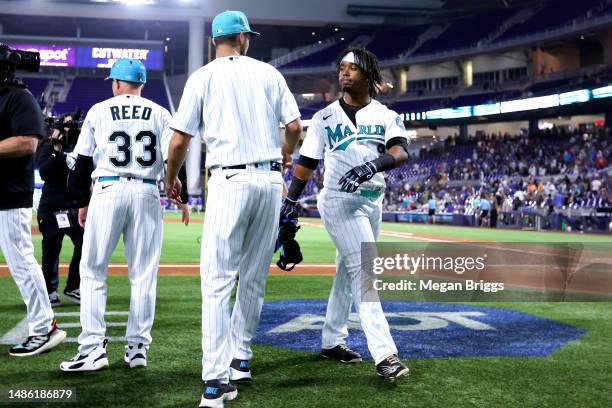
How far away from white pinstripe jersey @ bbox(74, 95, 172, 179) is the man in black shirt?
1.34 feet

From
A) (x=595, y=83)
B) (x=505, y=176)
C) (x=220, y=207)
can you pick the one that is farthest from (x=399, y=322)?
(x=595, y=83)

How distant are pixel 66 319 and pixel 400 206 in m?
31.1

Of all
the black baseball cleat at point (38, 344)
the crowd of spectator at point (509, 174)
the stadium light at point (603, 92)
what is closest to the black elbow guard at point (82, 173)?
the black baseball cleat at point (38, 344)

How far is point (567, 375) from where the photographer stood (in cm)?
402

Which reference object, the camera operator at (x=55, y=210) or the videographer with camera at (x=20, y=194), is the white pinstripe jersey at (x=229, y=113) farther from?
the camera operator at (x=55, y=210)

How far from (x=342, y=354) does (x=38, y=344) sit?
2.30 m

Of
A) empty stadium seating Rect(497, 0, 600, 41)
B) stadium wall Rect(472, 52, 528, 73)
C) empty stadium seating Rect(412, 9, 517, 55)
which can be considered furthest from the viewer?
empty stadium seating Rect(412, 9, 517, 55)

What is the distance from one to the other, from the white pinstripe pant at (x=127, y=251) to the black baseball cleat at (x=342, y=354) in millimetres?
1351

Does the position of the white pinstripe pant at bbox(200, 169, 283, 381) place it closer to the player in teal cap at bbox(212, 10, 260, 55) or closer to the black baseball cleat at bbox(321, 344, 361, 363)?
the player in teal cap at bbox(212, 10, 260, 55)

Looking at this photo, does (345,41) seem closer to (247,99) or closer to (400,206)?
(400,206)

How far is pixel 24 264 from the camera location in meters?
4.40

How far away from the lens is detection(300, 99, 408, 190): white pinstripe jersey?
13.6ft

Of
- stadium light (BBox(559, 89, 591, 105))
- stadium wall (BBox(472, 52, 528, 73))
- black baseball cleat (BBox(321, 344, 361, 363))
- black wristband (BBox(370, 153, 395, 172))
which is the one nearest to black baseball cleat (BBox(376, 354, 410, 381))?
black baseball cleat (BBox(321, 344, 361, 363))

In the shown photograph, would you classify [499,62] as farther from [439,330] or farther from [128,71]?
[128,71]
